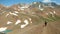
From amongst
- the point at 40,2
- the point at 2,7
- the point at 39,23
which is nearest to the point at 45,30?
the point at 39,23

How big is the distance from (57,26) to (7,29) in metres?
3.33

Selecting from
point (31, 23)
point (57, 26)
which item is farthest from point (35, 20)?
point (57, 26)

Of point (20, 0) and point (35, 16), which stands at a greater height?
point (20, 0)

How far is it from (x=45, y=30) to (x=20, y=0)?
2537 millimetres

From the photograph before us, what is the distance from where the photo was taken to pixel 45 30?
1520 cm

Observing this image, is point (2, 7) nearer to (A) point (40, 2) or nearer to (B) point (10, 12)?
(B) point (10, 12)

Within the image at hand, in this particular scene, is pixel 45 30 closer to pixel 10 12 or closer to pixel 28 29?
pixel 28 29

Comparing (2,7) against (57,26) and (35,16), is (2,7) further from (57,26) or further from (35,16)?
(57,26)

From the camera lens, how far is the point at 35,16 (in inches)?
629

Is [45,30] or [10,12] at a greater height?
[10,12]

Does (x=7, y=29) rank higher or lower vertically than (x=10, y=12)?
lower

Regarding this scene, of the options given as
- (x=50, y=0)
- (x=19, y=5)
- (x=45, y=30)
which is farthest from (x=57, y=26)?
(x=19, y=5)

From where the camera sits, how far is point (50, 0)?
1530 centimetres

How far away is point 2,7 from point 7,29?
1.50 m
